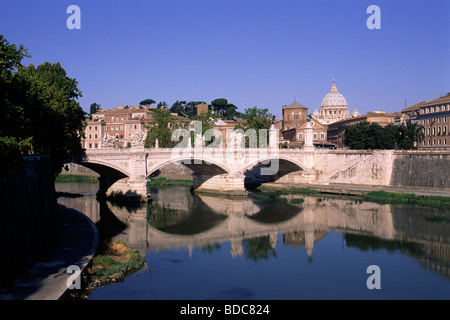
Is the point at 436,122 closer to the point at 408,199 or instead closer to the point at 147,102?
the point at 408,199

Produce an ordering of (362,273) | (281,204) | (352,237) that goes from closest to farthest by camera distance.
Result: (362,273)
(352,237)
(281,204)

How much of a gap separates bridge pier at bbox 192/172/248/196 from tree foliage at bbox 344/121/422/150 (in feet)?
61.3

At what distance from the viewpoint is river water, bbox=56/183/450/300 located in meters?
14.8

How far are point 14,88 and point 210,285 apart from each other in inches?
326

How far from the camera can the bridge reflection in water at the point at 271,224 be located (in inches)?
832

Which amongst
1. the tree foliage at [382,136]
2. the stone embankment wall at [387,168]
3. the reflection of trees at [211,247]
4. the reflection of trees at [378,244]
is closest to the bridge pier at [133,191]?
the reflection of trees at [211,247]

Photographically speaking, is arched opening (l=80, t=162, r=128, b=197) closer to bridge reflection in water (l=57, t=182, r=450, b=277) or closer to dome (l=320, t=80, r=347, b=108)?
bridge reflection in water (l=57, t=182, r=450, b=277)

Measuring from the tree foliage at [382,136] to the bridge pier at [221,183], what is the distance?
736 inches

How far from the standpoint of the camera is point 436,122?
53594 millimetres

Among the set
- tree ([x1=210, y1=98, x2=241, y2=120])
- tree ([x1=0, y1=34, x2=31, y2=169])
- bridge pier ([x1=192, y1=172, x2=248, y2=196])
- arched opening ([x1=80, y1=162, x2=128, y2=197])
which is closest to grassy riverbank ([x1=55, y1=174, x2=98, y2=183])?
bridge pier ([x1=192, y1=172, x2=248, y2=196])

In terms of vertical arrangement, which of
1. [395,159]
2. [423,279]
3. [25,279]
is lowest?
[423,279]

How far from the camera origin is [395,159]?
39.8 meters
